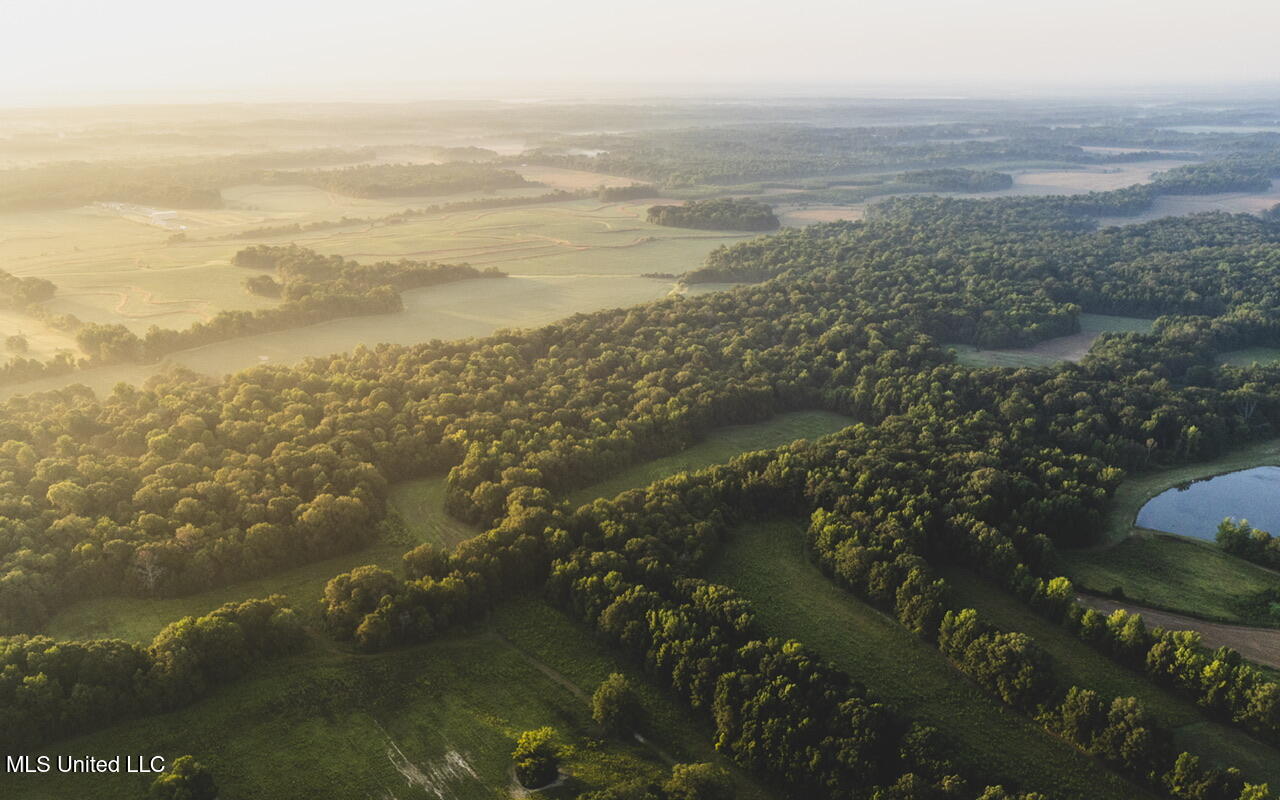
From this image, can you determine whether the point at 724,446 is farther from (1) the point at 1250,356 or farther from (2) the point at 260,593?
(1) the point at 1250,356

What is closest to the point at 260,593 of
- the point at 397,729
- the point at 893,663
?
the point at 397,729

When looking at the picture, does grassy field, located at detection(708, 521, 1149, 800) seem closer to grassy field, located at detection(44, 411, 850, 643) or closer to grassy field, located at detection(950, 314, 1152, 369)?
grassy field, located at detection(44, 411, 850, 643)

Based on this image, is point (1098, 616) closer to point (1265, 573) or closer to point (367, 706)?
point (1265, 573)

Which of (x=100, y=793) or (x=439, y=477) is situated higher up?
(x=439, y=477)

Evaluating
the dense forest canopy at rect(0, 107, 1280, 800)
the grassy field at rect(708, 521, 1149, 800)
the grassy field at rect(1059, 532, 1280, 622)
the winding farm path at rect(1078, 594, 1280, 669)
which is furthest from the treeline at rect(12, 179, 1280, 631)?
the winding farm path at rect(1078, 594, 1280, 669)

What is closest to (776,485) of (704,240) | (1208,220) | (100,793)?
(100,793)

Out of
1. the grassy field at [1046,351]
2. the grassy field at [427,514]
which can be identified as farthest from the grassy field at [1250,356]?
the grassy field at [427,514]
